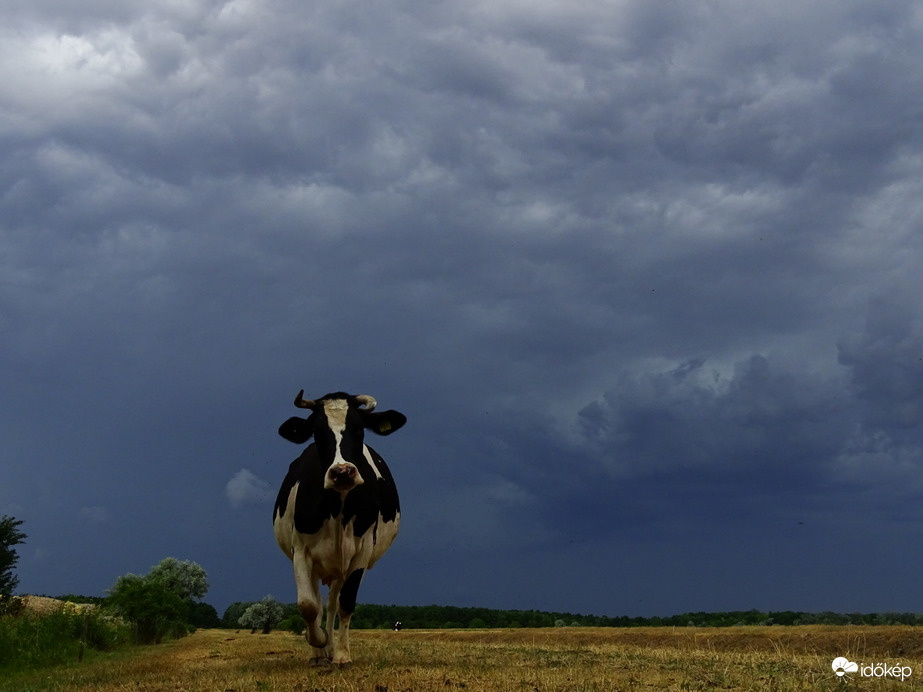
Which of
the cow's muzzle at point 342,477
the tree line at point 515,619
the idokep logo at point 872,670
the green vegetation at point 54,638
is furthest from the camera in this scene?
the tree line at point 515,619

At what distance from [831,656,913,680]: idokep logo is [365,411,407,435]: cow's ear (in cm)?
712

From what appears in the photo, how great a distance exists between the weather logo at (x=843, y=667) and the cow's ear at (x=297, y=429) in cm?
806

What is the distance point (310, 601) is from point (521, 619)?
5445 cm

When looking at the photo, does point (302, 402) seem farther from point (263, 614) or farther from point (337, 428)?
point (263, 614)

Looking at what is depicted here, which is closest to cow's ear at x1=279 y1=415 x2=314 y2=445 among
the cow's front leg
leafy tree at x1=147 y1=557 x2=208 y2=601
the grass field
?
the cow's front leg

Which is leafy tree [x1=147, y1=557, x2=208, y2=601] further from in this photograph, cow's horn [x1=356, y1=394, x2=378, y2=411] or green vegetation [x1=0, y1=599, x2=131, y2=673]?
cow's horn [x1=356, y1=394, x2=378, y2=411]

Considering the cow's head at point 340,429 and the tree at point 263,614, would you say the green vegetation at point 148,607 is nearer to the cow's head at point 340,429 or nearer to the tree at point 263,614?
the tree at point 263,614

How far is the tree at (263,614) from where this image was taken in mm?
43594

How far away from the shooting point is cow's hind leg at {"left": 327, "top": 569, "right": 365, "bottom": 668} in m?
13.1

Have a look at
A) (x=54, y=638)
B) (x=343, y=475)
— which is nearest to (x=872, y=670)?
(x=343, y=475)

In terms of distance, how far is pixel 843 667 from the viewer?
11.2 meters

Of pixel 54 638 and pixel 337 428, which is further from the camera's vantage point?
pixel 54 638

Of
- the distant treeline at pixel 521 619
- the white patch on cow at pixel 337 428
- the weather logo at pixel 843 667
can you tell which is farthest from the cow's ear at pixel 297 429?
the distant treeline at pixel 521 619

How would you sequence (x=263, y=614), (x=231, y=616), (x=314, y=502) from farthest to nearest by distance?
(x=231, y=616), (x=263, y=614), (x=314, y=502)
